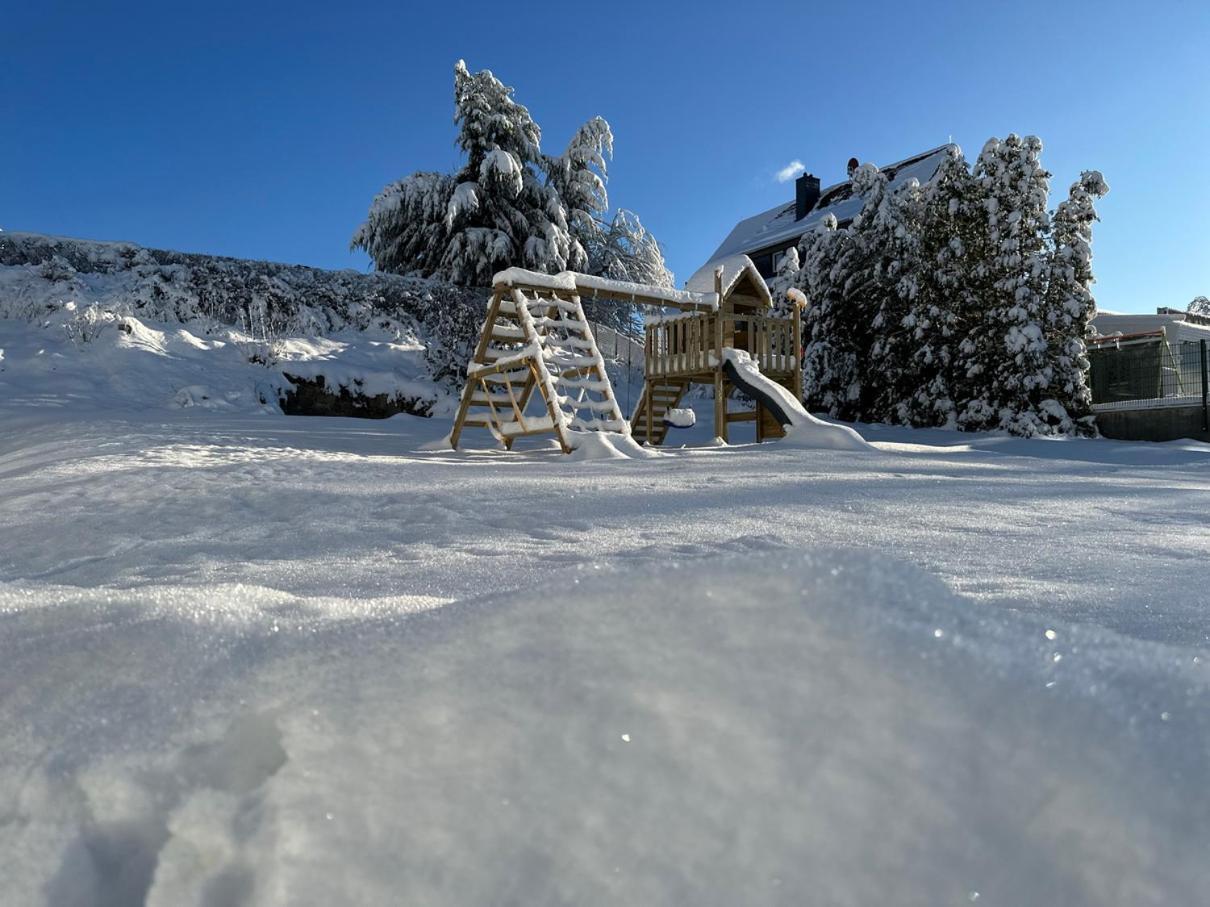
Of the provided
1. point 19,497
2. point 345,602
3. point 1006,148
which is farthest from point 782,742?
point 1006,148

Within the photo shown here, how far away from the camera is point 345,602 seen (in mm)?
1321

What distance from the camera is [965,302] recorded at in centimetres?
1067

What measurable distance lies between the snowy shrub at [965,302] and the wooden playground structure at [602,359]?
2.41 m

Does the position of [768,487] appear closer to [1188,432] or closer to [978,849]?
[978,849]

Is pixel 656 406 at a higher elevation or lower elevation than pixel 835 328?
lower

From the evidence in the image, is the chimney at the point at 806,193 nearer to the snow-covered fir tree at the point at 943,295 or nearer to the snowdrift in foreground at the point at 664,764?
the snow-covered fir tree at the point at 943,295

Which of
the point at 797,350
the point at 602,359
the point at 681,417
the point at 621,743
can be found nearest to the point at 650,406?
the point at 681,417

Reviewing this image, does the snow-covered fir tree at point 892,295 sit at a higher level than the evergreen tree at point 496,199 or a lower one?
lower

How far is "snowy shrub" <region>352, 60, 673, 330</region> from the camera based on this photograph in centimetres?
1425

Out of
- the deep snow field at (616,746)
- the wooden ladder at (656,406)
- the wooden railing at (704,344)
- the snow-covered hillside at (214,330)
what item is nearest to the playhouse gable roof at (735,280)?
the wooden railing at (704,344)

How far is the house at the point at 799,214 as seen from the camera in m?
20.0

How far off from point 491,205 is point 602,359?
934 centimetres

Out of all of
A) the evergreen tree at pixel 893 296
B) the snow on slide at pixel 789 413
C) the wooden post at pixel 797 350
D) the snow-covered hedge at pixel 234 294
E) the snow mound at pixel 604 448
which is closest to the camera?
the snow mound at pixel 604 448

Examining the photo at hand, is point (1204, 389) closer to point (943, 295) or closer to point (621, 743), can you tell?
point (943, 295)
